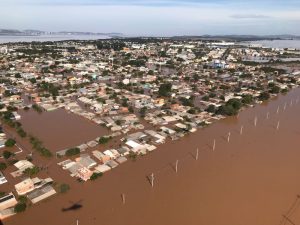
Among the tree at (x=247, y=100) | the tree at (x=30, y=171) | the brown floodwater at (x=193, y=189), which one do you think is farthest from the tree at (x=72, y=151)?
the tree at (x=247, y=100)

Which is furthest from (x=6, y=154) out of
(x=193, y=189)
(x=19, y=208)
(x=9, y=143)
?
(x=193, y=189)

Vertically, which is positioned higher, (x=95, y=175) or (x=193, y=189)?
(x=95, y=175)

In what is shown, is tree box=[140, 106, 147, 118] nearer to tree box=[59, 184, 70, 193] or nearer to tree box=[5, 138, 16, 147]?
tree box=[5, 138, 16, 147]

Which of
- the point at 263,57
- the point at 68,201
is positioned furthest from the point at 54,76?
the point at 263,57

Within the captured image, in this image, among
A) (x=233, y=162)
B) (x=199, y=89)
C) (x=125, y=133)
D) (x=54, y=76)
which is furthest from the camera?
(x=54, y=76)

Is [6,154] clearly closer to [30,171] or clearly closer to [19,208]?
[30,171]

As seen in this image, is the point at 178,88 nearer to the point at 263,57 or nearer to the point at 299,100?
the point at 299,100
